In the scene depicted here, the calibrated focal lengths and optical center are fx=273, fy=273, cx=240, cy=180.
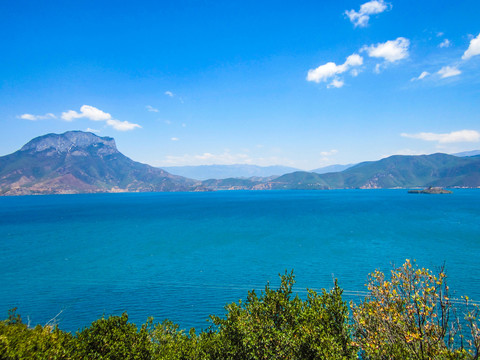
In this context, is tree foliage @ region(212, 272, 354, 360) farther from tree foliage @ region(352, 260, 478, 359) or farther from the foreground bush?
tree foliage @ region(352, 260, 478, 359)

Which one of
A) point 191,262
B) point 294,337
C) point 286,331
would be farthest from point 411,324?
point 191,262

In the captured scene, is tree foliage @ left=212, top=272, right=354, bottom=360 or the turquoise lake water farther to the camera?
the turquoise lake water

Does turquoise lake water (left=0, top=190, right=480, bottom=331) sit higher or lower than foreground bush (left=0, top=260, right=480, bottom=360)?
lower

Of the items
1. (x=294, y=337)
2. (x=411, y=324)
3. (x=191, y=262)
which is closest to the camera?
(x=411, y=324)

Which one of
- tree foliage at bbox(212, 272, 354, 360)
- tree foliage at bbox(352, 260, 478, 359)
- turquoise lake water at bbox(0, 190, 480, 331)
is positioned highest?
tree foliage at bbox(352, 260, 478, 359)

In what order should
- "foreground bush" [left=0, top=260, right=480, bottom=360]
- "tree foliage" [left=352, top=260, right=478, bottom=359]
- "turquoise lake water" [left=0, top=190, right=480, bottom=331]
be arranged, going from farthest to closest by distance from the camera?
"turquoise lake water" [left=0, top=190, right=480, bottom=331] → "foreground bush" [left=0, top=260, right=480, bottom=360] → "tree foliage" [left=352, top=260, right=478, bottom=359]

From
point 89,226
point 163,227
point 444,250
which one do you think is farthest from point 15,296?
point 444,250

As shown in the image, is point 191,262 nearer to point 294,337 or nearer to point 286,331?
point 286,331

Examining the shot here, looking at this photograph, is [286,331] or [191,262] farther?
[191,262]

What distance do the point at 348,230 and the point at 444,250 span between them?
125 feet

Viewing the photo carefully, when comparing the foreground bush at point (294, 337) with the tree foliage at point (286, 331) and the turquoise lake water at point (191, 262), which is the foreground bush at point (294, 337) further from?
the turquoise lake water at point (191, 262)

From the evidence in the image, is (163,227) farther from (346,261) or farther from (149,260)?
(346,261)

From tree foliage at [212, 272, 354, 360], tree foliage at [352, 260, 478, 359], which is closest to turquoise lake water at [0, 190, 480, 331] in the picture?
tree foliage at [212, 272, 354, 360]

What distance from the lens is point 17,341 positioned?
59.4ft
